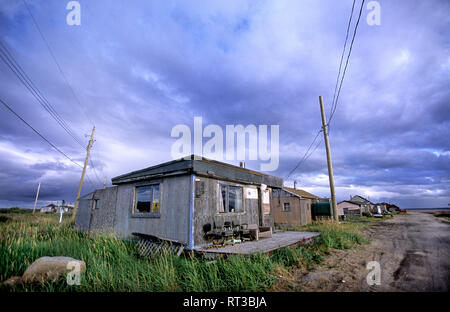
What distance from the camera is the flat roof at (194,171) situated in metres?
7.61

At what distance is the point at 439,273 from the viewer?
16.7 ft

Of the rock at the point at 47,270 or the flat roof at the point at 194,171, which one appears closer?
the rock at the point at 47,270

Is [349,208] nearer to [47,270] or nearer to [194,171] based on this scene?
[194,171]

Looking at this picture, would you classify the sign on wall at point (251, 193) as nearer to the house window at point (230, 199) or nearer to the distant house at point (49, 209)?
the house window at point (230, 199)

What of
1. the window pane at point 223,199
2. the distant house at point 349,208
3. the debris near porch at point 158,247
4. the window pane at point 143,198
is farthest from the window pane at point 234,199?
the distant house at point 349,208

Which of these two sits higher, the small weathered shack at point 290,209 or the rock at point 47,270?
the small weathered shack at point 290,209

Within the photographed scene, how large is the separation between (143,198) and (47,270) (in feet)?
15.0

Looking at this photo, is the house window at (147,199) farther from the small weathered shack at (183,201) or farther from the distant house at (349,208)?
the distant house at (349,208)

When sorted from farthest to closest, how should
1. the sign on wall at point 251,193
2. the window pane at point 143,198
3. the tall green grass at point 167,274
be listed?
1. the sign on wall at point 251,193
2. the window pane at point 143,198
3. the tall green grass at point 167,274

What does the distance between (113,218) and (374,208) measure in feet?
211

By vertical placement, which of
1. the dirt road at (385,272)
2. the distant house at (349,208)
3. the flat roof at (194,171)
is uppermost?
the flat roof at (194,171)

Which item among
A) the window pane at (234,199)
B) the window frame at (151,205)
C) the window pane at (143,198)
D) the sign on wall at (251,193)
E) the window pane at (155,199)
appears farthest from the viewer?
the sign on wall at (251,193)

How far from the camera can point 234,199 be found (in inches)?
380
